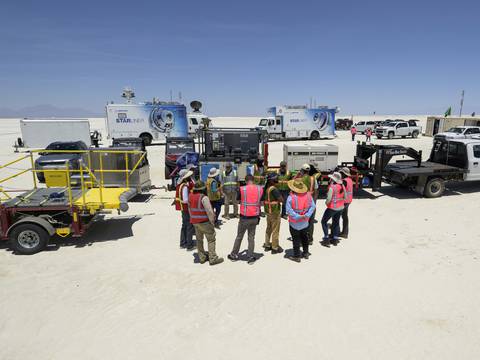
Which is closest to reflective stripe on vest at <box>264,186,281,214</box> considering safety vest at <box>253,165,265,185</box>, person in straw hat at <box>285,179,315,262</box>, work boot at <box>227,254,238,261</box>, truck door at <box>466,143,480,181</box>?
person in straw hat at <box>285,179,315,262</box>

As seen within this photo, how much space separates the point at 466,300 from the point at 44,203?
7868 millimetres

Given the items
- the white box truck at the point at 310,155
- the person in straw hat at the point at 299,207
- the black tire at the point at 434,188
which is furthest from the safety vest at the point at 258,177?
the black tire at the point at 434,188

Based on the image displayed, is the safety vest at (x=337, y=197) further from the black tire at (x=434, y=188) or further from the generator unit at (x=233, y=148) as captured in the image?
the black tire at (x=434, y=188)

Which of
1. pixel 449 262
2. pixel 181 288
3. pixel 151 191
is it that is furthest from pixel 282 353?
pixel 151 191

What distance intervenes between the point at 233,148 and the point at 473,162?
27.5 ft

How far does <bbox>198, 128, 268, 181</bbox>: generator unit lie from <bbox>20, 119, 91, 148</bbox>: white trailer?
16974 mm

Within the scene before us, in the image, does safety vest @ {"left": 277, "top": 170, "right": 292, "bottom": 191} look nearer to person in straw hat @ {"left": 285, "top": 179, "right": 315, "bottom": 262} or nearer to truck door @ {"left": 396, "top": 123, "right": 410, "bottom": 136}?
person in straw hat @ {"left": 285, "top": 179, "right": 315, "bottom": 262}

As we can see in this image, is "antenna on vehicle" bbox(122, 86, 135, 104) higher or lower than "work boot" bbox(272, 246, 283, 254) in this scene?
higher

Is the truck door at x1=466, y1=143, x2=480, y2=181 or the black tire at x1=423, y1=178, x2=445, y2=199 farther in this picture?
the truck door at x1=466, y1=143, x2=480, y2=181

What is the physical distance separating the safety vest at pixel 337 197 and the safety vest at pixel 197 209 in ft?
8.78

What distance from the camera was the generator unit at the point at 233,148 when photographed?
35.0ft

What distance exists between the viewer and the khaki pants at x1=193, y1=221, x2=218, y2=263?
5.77 metres

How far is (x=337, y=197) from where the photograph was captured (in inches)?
261

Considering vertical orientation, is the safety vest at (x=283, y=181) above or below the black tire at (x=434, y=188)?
above
